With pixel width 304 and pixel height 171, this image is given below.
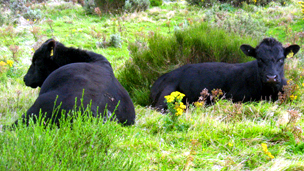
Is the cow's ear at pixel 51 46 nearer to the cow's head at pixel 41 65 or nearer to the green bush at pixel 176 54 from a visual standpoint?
the cow's head at pixel 41 65

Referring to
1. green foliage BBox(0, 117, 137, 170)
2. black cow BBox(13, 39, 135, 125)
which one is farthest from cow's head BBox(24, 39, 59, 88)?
green foliage BBox(0, 117, 137, 170)

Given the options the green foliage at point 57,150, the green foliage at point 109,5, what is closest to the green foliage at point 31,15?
the green foliage at point 109,5

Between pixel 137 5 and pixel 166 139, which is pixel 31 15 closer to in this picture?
pixel 137 5

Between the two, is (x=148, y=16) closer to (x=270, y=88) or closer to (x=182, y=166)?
(x=270, y=88)

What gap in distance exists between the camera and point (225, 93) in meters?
5.97

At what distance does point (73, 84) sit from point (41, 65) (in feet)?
Answer: 6.87

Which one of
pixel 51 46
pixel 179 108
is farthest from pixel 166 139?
pixel 51 46

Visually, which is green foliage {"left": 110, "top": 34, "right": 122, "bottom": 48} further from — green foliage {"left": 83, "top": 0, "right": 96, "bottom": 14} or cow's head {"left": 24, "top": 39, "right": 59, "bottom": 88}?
green foliage {"left": 83, "top": 0, "right": 96, "bottom": 14}

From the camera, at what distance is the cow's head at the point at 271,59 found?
570 centimetres

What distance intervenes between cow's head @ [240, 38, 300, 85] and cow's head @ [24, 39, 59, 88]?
3.93 metres

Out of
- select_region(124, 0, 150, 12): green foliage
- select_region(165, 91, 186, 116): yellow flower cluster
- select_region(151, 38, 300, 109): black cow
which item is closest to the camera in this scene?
select_region(165, 91, 186, 116): yellow flower cluster

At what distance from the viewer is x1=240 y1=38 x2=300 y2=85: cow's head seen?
5.70 meters

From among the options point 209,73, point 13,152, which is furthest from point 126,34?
point 13,152

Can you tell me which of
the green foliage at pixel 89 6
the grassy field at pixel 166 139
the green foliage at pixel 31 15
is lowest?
the grassy field at pixel 166 139
